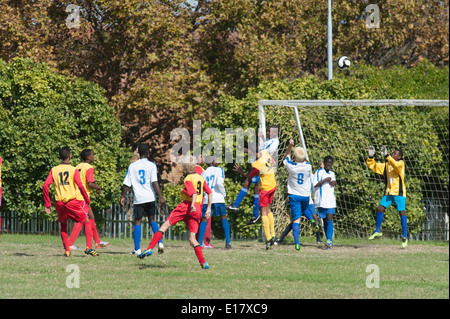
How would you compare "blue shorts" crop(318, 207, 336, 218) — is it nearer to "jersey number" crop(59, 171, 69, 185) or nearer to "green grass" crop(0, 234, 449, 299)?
"green grass" crop(0, 234, 449, 299)

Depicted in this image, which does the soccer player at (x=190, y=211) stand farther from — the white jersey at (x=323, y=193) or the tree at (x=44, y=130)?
the tree at (x=44, y=130)

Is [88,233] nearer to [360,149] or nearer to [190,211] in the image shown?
[190,211]

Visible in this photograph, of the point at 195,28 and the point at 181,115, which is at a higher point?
the point at 195,28

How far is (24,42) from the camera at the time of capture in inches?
772

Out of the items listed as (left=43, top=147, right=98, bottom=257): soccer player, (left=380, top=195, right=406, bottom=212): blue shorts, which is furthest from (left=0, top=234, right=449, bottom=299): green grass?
(left=380, top=195, right=406, bottom=212): blue shorts

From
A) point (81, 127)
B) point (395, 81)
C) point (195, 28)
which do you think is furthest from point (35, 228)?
point (395, 81)

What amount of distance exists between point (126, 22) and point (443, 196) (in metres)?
9.91

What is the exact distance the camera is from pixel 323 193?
14.0m

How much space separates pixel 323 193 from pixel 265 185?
146 cm

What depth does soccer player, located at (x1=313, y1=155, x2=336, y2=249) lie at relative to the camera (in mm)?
13854

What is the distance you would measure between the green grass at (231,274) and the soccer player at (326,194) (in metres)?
0.79

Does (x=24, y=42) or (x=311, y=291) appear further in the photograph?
(x=24, y=42)
